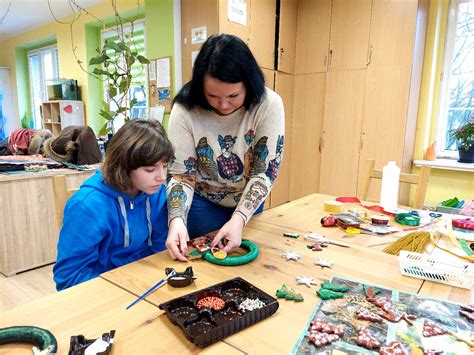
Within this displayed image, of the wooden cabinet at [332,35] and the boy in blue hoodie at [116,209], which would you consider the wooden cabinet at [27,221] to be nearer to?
the boy in blue hoodie at [116,209]

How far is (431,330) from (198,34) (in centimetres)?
270

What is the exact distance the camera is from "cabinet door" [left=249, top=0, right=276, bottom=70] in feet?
9.73

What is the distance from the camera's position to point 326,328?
2.01 feet

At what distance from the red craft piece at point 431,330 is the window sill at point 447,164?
255 centimetres

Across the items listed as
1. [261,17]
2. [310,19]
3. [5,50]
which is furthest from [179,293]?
[5,50]

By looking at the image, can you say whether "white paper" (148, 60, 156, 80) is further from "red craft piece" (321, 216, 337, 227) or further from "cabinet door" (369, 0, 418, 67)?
"red craft piece" (321, 216, 337, 227)

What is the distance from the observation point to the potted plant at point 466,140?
2.72m

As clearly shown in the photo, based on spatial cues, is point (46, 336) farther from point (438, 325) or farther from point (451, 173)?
point (451, 173)

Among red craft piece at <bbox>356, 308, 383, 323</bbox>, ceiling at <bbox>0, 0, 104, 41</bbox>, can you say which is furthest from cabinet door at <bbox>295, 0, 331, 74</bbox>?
red craft piece at <bbox>356, 308, 383, 323</bbox>

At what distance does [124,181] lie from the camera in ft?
3.41

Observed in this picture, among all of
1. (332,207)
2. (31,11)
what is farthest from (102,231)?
(31,11)

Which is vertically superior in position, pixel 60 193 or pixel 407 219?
pixel 60 193

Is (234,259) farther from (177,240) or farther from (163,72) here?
(163,72)

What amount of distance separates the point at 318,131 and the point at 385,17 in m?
1.10
